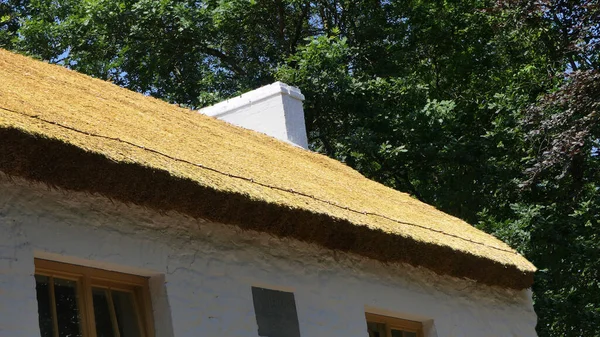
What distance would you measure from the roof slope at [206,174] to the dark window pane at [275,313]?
0.46 meters

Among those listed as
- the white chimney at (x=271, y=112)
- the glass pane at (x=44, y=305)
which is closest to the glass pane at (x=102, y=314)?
the glass pane at (x=44, y=305)

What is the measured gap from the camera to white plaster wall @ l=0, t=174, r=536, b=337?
6008 mm

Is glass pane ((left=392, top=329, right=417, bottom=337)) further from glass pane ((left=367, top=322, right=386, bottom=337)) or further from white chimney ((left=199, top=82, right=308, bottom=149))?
white chimney ((left=199, top=82, right=308, bottom=149))

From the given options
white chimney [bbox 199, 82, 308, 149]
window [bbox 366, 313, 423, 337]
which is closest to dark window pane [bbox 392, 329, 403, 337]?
window [bbox 366, 313, 423, 337]

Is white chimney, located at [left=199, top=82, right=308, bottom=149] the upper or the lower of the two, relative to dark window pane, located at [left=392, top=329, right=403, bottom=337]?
upper

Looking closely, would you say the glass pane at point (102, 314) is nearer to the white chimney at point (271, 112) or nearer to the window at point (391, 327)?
the window at point (391, 327)

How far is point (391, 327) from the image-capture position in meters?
9.44

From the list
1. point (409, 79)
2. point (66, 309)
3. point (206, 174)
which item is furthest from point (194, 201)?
point (409, 79)

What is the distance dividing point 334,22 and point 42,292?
15369 mm

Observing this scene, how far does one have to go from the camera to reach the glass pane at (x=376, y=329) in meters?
9.18

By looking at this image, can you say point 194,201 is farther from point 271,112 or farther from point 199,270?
point 271,112

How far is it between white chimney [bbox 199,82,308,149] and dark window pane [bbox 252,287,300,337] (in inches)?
213

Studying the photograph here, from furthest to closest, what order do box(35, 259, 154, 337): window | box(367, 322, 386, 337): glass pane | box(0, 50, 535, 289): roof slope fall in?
box(367, 322, 386, 337): glass pane, box(35, 259, 154, 337): window, box(0, 50, 535, 289): roof slope

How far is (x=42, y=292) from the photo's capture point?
6250 mm
